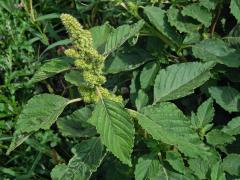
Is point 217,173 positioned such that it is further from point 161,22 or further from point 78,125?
point 161,22

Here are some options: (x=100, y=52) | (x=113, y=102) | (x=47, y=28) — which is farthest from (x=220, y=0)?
(x=47, y=28)

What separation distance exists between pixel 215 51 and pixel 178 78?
437 millimetres

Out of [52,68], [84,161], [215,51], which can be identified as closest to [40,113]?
[52,68]

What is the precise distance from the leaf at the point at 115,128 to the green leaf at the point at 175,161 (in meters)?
0.44

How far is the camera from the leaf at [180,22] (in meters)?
2.37

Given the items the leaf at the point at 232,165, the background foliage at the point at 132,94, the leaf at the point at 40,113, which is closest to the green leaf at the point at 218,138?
the background foliage at the point at 132,94

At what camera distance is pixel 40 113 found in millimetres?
1774

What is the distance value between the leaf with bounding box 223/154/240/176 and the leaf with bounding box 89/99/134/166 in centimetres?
74

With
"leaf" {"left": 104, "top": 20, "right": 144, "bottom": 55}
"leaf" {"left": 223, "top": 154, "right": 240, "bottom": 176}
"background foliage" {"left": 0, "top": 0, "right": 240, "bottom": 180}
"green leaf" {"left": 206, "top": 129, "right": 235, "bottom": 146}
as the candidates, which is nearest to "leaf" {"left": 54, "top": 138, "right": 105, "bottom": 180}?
"background foliage" {"left": 0, "top": 0, "right": 240, "bottom": 180}

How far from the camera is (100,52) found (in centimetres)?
192

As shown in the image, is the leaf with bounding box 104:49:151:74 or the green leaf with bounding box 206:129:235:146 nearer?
the green leaf with bounding box 206:129:235:146

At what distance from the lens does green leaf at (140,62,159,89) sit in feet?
7.96

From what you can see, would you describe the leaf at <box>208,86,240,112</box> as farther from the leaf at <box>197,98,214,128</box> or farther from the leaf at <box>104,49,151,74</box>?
the leaf at <box>104,49,151,74</box>

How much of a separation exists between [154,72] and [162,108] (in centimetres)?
65
